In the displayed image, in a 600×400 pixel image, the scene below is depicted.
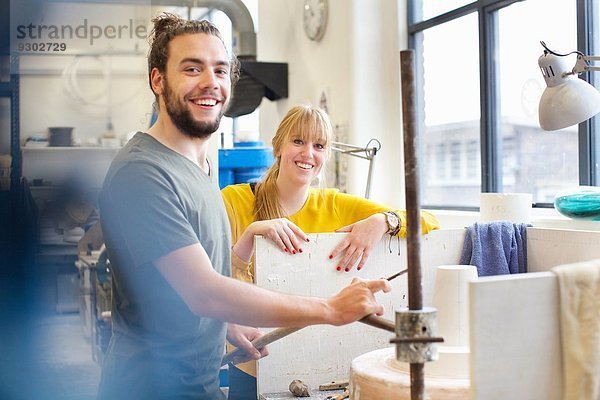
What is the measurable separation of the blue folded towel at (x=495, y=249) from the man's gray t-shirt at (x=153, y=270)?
2.64 ft

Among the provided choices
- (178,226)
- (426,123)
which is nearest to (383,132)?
(426,123)

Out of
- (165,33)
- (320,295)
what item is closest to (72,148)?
(165,33)

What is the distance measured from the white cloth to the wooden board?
33.4 inches

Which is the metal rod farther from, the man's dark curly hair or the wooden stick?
the man's dark curly hair

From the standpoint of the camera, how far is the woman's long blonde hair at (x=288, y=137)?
2.09 metres

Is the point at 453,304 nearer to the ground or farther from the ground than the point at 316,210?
nearer to the ground

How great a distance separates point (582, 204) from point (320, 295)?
75cm

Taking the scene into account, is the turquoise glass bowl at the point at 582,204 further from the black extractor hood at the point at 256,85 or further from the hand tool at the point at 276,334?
the black extractor hood at the point at 256,85

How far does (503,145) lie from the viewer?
3.29 meters

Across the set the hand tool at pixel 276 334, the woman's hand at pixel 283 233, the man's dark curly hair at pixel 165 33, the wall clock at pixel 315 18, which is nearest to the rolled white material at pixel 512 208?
the woman's hand at pixel 283 233

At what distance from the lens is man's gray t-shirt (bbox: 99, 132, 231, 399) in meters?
1.24

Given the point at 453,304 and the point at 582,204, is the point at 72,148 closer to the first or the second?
the point at 453,304

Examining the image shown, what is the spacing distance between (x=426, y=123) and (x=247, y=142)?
0.94 m

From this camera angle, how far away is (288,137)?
216 centimetres
